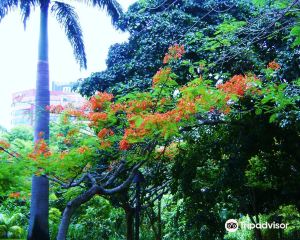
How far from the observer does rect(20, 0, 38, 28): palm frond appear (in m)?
10.0

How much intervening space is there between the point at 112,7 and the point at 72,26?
1274mm

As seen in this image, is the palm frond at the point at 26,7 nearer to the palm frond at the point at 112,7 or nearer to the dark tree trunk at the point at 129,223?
the palm frond at the point at 112,7

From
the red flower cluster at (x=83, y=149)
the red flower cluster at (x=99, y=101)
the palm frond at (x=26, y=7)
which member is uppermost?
the palm frond at (x=26, y=7)

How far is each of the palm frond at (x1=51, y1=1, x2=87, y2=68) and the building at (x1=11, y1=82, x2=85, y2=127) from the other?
1051mm

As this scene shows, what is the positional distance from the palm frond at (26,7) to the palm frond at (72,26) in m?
0.54

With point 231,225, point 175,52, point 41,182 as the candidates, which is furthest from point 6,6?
point 231,225

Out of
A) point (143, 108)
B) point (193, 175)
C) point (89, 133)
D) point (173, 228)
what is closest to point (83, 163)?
point (89, 133)

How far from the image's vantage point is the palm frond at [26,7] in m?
10.0

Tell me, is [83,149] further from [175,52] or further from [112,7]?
[112,7]

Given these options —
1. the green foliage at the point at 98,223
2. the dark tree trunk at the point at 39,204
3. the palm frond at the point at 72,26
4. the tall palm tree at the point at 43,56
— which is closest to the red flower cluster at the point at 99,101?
the tall palm tree at the point at 43,56

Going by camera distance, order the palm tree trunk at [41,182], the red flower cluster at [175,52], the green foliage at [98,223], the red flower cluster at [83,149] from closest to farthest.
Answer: the red flower cluster at [175,52] → the red flower cluster at [83,149] → the palm tree trunk at [41,182] → the green foliage at [98,223]

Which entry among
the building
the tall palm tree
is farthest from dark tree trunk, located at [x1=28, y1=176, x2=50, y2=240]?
the building

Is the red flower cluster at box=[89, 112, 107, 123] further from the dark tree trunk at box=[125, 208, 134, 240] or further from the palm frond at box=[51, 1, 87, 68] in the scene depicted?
the palm frond at box=[51, 1, 87, 68]

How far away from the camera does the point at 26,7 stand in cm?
1017
